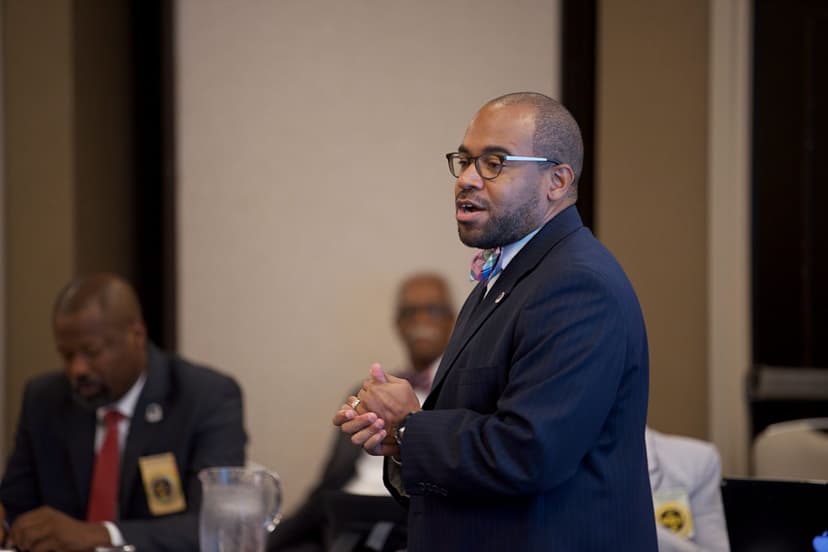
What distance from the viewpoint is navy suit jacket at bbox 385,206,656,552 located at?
5.65 feet

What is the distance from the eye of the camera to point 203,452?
3152 mm

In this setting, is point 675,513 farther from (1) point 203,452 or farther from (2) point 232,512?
(1) point 203,452

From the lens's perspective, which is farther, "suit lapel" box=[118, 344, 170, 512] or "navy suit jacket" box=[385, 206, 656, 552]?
"suit lapel" box=[118, 344, 170, 512]

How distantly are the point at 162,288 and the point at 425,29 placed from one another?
1.55 m

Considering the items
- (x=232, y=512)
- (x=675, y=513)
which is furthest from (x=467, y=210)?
(x=675, y=513)

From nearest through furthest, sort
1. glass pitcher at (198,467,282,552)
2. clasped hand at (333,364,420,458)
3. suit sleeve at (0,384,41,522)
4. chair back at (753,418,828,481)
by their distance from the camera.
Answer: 1. clasped hand at (333,364,420,458)
2. glass pitcher at (198,467,282,552)
3. chair back at (753,418,828,481)
4. suit sleeve at (0,384,41,522)

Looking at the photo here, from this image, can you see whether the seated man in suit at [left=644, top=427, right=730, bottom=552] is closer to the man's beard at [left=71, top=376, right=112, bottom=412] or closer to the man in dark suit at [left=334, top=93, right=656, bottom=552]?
the man in dark suit at [left=334, top=93, right=656, bottom=552]

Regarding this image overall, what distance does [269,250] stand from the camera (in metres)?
4.69

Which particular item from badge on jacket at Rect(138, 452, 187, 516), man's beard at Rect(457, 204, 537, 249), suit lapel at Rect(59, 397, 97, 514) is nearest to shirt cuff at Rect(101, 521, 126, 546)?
badge on jacket at Rect(138, 452, 187, 516)

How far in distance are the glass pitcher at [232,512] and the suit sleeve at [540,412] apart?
593mm

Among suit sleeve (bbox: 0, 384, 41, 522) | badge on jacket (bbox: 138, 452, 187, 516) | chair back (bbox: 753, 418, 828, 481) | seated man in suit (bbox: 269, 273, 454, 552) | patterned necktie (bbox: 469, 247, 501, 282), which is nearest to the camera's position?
patterned necktie (bbox: 469, 247, 501, 282)

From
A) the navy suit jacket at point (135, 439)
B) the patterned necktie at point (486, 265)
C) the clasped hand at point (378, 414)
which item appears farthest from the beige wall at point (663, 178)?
the clasped hand at point (378, 414)

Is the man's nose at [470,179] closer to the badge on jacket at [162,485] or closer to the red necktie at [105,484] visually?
the badge on jacket at [162,485]

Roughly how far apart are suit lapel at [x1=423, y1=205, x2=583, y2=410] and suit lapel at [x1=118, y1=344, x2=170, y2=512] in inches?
54.1
